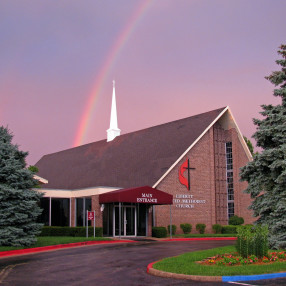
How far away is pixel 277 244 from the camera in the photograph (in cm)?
1683

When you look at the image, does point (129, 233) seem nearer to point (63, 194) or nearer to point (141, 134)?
point (63, 194)

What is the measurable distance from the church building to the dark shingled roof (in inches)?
2.9

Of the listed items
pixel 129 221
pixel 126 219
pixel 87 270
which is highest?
pixel 126 219

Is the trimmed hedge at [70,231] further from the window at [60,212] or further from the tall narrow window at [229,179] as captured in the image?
Answer: the tall narrow window at [229,179]

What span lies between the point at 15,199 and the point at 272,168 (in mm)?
12667

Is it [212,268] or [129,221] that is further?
[129,221]

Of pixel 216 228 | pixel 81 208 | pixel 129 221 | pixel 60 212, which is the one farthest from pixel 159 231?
pixel 60 212

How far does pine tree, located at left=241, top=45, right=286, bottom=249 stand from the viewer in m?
17.5

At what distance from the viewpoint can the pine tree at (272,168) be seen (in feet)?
57.3

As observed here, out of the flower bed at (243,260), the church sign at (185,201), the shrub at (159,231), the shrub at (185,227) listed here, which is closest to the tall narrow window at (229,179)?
the church sign at (185,201)

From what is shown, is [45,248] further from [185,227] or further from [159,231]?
[185,227]

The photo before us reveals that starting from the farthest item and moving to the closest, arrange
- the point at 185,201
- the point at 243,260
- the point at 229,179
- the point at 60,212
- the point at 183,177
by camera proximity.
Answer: the point at 229,179
the point at 183,177
the point at 185,201
the point at 60,212
the point at 243,260

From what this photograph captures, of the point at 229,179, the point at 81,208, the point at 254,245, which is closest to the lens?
the point at 254,245

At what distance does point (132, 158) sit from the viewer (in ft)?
132
